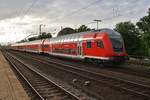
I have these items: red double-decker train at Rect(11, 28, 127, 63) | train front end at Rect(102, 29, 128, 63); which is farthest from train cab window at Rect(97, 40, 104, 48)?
train front end at Rect(102, 29, 128, 63)

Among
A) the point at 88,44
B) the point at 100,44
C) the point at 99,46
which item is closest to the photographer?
the point at 100,44

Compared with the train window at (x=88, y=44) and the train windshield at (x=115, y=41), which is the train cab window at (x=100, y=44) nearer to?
the train windshield at (x=115, y=41)

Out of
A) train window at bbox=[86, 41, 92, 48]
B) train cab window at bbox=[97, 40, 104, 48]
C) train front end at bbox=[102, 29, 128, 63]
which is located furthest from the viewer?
train window at bbox=[86, 41, 92, 48]

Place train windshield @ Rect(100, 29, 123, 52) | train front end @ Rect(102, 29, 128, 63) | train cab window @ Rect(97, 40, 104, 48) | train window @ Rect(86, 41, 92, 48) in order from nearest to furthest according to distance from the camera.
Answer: train front end @ Rect(102, 29, 128, 63)
train windshield @ Rect(100, 29, 123, 52)
train cab window @ Rect(97, 40, 104, 48)
train window @ Rect(86, 41, 92, 48)

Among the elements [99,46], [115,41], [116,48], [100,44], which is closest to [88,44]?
[99,46]

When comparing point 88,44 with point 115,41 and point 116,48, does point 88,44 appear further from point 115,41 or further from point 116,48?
point 116,48

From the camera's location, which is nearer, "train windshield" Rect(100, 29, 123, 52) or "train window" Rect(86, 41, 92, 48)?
"train windshield" Rect(100, 29, 123, 52)

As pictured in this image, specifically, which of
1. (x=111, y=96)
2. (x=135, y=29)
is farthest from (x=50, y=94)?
(x=135, y=29)

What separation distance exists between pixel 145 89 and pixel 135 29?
79019 mm

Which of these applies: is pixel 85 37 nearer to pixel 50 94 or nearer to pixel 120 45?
pixel 120 45

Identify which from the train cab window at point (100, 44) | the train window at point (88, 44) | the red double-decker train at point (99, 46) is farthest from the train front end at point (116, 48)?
the train window at point (88, 44)

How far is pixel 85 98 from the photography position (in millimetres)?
12391

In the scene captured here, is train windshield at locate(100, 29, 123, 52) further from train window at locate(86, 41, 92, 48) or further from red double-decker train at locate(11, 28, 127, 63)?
train window at locate(86, 41, 92, 48)

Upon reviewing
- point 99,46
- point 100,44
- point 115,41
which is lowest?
point 99,46
